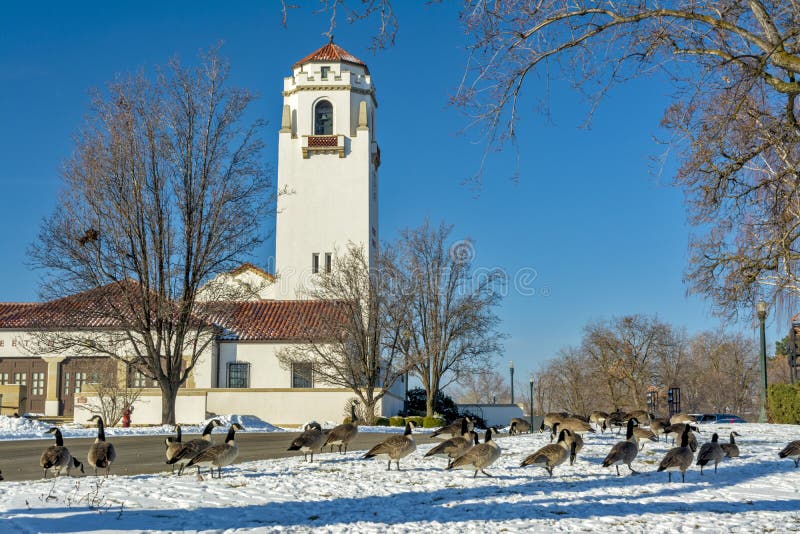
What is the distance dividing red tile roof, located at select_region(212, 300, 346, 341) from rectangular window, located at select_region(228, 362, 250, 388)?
1.56 metres

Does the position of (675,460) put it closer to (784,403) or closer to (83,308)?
(784,403)

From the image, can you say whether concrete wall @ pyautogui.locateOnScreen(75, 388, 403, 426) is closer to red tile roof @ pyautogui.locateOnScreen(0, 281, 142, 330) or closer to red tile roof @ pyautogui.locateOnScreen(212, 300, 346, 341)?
red tile roof @ pyautogui.locateOnScreen(212, 300, 346, 341)

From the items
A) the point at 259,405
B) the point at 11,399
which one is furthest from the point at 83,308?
the point at 11,399

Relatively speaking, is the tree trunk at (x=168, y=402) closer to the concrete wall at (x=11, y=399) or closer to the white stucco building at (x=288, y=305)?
the white stucco building at (x=288, y=305)

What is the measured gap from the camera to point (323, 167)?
196 feet

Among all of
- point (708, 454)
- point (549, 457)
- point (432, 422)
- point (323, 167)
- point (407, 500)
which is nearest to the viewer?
point (407, 500)

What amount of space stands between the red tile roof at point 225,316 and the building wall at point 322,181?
637cm

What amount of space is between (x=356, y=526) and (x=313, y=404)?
3380 centimetres

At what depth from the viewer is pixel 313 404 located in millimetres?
43719

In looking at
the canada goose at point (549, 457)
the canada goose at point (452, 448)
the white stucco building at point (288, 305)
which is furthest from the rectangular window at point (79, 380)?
the canada goose at point (549, 457)

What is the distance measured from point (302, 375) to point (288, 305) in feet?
26.5

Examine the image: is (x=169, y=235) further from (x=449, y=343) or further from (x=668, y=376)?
(x=668, y=376)

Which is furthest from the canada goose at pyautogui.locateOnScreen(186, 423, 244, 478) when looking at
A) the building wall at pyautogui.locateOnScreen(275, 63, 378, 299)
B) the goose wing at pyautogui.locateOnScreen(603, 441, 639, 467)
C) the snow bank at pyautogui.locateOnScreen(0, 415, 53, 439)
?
the building wall at pyautogui.locateOnScreen(275, 63, 378, 299)

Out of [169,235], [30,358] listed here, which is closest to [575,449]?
[169,235]
